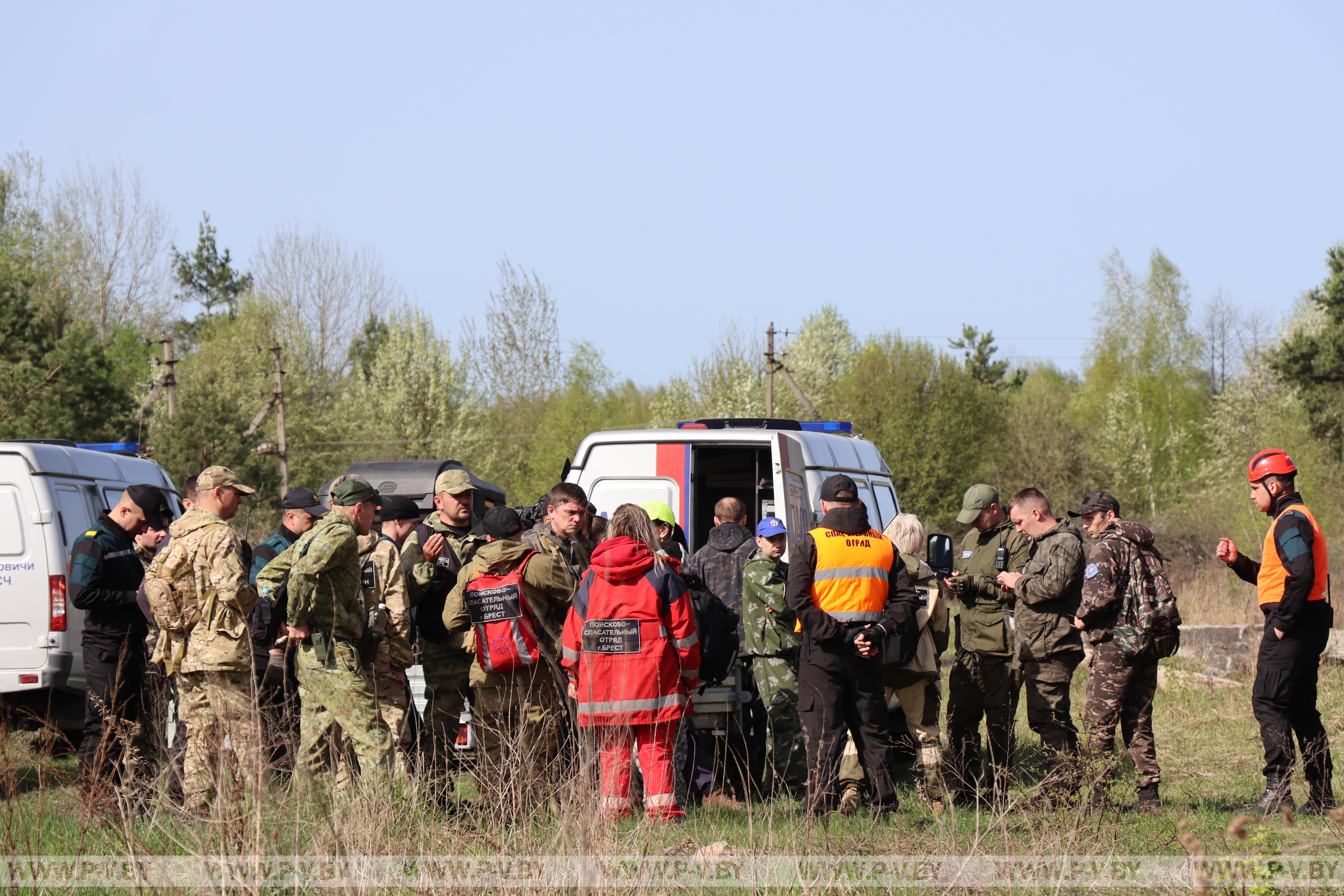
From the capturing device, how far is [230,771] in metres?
4.03

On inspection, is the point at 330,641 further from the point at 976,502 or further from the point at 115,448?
the point at 115,448

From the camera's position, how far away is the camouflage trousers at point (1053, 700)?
5.94 m

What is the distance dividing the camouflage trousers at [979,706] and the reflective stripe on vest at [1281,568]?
140 centimetres

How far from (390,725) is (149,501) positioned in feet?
7.05

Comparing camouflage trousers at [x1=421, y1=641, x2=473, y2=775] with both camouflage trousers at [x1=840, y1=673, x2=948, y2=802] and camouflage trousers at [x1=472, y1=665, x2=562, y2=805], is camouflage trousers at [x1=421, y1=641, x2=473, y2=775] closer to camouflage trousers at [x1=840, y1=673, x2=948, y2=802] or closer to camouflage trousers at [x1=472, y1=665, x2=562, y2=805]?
camouflage trousers at [x1=472, y1=665, x2=562, y2=805]

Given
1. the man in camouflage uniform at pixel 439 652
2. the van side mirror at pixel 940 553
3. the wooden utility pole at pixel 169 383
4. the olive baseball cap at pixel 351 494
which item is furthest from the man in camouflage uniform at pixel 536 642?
the wooden utility pole at pixel 169 383

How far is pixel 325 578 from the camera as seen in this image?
5.04 metres

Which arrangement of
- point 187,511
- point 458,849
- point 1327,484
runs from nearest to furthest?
1. point 458,849
2. point 187,511
3. point 1327,484

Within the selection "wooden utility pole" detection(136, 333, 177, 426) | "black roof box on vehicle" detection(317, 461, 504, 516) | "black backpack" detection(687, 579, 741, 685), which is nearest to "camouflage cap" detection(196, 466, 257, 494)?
"black backpack" detection(687, 579, 741, 685)

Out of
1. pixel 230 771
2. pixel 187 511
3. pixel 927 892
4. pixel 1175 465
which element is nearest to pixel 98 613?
pixel 187 511

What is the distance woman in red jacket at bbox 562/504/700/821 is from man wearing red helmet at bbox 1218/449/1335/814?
2.80 m

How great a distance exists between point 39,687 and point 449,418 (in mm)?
29968

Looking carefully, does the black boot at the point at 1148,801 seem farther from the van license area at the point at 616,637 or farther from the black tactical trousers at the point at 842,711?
the van license area at the point at 616,637

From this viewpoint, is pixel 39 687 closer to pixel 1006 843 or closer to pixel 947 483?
pixel 1006 843
